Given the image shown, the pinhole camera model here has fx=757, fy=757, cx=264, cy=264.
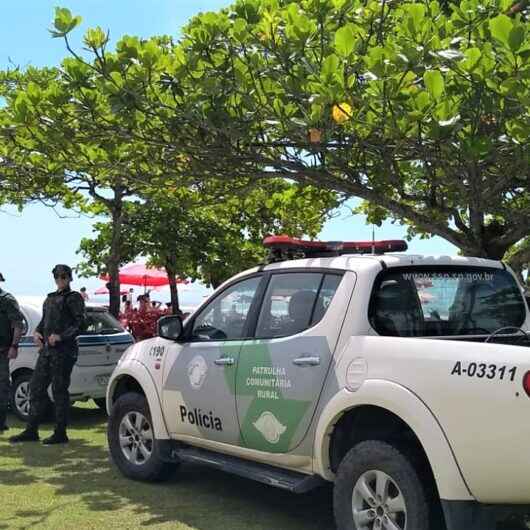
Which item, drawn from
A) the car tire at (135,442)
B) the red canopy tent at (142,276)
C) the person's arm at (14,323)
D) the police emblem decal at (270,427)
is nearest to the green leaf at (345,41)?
the police emblem decal at (270,427)

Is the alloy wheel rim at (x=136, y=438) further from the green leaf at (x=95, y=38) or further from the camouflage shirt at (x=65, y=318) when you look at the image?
the green leaf at (x=95, y=38)

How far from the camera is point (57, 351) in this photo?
25.1 ft

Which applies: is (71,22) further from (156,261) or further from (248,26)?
(156,261)

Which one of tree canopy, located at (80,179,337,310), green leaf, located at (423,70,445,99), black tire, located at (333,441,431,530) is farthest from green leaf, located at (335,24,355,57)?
tree canopy, located at (80,179,337,310)

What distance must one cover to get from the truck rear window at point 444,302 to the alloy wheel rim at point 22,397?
5924mm

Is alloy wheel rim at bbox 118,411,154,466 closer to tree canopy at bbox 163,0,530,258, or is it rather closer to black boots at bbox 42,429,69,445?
black boots at bbox 42,429,69,445

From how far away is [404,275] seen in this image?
186 inches

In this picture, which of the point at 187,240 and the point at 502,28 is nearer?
the point at 502,28

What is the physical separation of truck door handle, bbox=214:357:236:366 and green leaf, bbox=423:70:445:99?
7.41 feet

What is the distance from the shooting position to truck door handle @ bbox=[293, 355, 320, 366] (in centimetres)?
450

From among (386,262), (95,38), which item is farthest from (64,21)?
(386,262)

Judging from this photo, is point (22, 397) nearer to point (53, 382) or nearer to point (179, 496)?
point (53, 382)

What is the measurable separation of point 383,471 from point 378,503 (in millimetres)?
178

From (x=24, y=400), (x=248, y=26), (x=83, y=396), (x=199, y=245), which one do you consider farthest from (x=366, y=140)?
(x=199, y=245)
